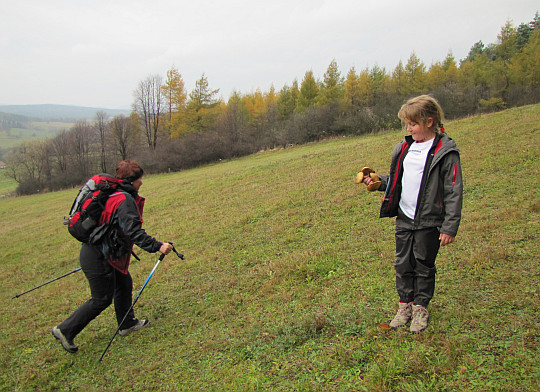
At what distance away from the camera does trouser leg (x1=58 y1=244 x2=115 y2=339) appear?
4.17 metres

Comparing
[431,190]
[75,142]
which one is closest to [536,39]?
[431,190]

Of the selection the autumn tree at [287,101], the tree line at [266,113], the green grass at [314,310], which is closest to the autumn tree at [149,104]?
the tree line at [266,113]

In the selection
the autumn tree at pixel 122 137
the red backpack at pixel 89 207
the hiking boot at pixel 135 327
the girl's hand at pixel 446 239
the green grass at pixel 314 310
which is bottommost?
the hiking boot at pixel 135 327

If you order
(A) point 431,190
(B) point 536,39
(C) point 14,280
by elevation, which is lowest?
(C) point 14,280

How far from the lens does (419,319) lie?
3.18 meters

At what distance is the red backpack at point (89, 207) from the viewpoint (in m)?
3.98

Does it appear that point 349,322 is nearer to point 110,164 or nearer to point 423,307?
point 423,307

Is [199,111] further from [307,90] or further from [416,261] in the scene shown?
[416,261]

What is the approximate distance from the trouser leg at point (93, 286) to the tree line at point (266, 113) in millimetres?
32129

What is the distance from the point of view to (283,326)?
3.85 m

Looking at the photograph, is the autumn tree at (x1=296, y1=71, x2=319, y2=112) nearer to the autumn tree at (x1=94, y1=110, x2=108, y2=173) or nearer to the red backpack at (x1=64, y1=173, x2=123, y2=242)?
the autumn tree at (x1=94, y1=110, x2=108, y2=173)

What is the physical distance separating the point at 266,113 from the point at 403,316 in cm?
5251

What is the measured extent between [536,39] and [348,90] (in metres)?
22.2

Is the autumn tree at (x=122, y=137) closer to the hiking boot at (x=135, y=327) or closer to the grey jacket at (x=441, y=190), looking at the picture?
the hiking boot at (x=135, y=327)
